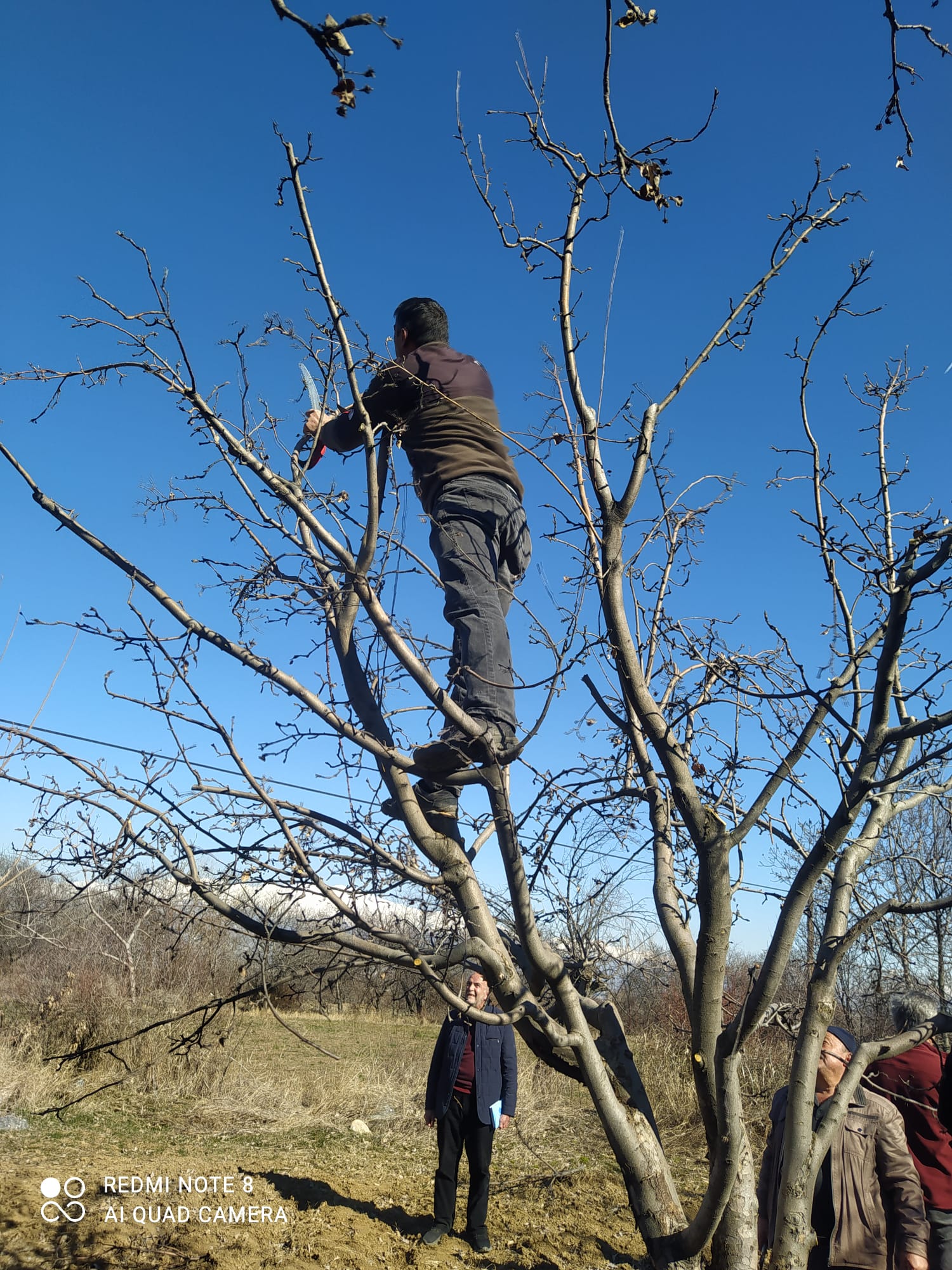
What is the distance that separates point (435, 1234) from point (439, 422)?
17.7ft

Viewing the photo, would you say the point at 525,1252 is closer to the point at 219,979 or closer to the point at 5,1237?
the point at 5,1237

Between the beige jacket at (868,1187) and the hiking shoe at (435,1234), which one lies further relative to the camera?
the hiking shoe at (435,1234)

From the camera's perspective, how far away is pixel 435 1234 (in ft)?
18.6

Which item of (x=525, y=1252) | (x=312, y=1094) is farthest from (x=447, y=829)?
Result: (x=312, y=1094)

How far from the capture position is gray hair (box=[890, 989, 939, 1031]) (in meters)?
3.53

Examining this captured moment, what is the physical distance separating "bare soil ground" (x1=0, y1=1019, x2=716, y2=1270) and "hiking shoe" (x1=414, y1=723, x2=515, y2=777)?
144 cm

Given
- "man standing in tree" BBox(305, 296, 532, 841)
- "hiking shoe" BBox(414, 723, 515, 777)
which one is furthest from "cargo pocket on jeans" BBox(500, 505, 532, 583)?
"hiking shoe" BBox(414, 723, 515, 777)

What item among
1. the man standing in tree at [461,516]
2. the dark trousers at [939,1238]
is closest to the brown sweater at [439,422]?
the man standing in tree at [461,516]

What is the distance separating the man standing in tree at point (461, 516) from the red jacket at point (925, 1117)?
2279 mm

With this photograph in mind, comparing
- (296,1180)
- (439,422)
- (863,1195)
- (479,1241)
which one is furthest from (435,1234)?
(439,422)

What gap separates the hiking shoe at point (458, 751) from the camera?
2483 mm

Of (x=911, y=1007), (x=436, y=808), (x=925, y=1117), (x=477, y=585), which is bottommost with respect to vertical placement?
(x=925, y=1117)

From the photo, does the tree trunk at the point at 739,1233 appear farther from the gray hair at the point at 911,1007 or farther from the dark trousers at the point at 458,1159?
the dark trousers at the point at 458,1159

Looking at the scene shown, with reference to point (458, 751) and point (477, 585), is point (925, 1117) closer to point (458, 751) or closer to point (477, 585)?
point (458, 751)
